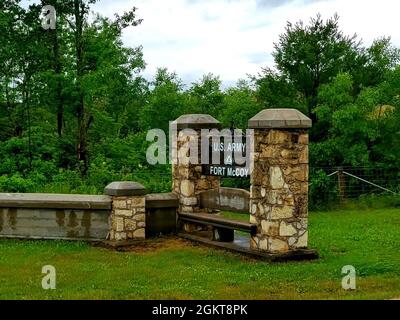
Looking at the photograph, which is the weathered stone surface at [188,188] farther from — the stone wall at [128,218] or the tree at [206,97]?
the tree at [206,97]

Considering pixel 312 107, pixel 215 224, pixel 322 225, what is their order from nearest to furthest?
pixel 215 224
pixel 322 225
pixel 312 107

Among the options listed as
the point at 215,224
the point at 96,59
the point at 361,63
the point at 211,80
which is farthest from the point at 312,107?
the point at 211,80

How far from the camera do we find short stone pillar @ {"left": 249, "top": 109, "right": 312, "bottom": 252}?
10.8m

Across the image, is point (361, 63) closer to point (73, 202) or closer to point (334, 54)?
point (334, 54)

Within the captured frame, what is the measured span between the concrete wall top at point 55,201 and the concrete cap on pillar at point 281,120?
391cm

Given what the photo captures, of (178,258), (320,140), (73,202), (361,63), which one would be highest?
(361,63)

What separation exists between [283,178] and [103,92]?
15.2 m

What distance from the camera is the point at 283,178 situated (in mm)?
10844

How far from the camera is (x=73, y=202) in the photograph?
13.2m

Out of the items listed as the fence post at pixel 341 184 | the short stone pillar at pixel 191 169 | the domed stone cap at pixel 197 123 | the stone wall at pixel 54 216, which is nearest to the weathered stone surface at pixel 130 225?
the stone wall at pixel 54 216

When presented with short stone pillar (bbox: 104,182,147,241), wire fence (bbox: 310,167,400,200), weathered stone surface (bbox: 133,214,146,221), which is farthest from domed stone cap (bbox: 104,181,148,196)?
wire fence (bbox: 310,167,400,200)

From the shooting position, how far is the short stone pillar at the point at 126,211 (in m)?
12.8

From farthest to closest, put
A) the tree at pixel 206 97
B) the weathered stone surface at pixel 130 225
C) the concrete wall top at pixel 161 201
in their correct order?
the tree at pixel 206 97 < the concrete wall top at pixel 161 201 < the weathered stone surface at pixel 130 225

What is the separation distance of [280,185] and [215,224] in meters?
2.17
